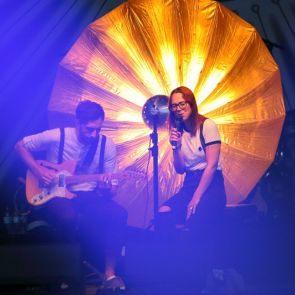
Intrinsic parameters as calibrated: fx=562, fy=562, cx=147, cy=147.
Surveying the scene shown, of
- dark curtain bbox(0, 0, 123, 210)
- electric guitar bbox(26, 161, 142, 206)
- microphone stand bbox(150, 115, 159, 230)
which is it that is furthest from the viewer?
dark curtain bbox(0, 0, 123, 210)

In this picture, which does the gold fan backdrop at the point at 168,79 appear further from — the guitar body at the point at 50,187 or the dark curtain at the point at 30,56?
the dark curtain at the point at 30,56

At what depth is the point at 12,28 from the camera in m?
4.93

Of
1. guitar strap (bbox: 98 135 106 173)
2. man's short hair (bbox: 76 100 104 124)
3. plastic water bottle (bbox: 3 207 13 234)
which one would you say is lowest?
plastic water bottle (bbox: 3 207 13 234)

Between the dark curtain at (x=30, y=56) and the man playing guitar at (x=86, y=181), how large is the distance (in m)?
1.34

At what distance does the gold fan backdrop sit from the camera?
3.98 meters

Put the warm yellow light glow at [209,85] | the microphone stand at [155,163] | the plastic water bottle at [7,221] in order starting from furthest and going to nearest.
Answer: the plastic water bottle at [7,221], the warm yellow light glow at [209,85], the microphone stand at [155,163]

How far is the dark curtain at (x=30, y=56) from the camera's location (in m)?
4.99

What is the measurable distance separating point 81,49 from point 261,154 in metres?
1.52

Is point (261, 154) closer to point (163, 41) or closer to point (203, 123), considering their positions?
point (203, 123)

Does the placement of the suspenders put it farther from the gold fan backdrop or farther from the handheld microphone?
the handheld microphone

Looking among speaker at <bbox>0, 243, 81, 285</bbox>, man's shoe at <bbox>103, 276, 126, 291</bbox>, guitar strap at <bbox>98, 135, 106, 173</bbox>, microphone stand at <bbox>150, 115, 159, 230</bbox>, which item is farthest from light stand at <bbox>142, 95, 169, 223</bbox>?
speaker at <bbox>0, 243, 81, 285</bbox>

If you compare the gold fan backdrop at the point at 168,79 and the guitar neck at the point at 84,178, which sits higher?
the gold fan backdrop at the point at 168,79

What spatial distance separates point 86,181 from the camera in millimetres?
3836

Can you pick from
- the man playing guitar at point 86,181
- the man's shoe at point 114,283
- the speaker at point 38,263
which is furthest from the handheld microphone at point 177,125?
the speaker at point 38,263
